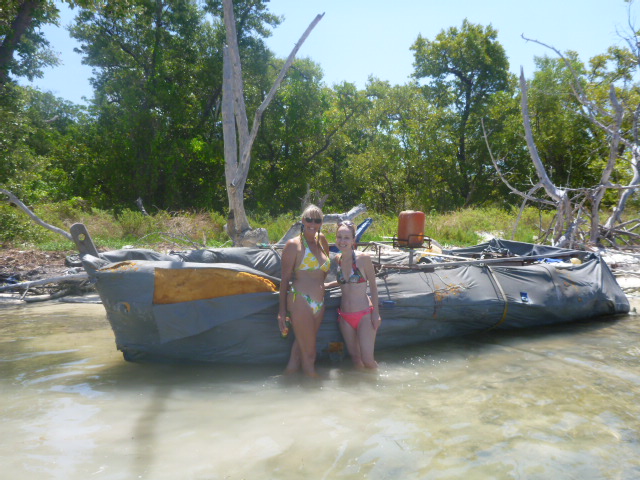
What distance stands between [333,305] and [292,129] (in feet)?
53.4

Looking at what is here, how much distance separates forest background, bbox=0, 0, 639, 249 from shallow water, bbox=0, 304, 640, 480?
950cm

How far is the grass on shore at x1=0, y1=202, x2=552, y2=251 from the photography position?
9922 millimetres

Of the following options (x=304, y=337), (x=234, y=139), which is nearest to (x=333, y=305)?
(x=304, y=337)

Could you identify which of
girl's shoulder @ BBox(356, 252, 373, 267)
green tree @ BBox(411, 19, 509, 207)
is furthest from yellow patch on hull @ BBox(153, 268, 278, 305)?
green tree @ BBox(411, 19, 509, 207)

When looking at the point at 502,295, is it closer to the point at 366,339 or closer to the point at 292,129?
the point at 366,339

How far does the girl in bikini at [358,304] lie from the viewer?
398 centimetres

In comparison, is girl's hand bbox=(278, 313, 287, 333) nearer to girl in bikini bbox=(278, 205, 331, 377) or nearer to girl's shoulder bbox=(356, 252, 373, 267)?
girl in bikini bbox=(278, 205, 331, 377)

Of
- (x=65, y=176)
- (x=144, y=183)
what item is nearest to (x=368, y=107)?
(x=144, y=183)

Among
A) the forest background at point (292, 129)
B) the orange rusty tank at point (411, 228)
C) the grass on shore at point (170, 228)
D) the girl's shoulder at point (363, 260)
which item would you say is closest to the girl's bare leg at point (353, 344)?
the girl's shoulder at point (363, 260)

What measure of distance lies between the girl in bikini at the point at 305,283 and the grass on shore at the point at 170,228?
6.19 m

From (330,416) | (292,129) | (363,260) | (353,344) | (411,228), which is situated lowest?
(330,416)

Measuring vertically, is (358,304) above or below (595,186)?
below

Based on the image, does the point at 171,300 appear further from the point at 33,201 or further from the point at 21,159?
the point at 33,201

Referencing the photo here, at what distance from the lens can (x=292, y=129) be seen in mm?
19656
